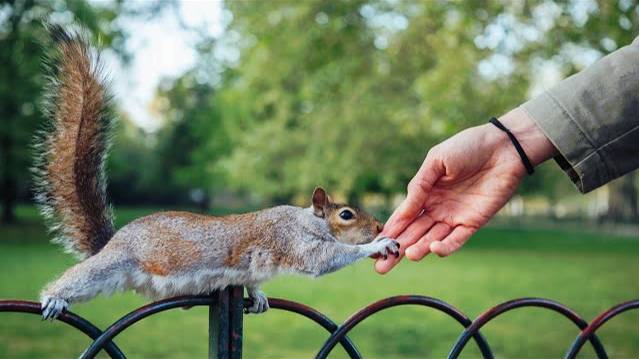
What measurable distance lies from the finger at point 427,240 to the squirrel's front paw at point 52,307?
1.48 ft

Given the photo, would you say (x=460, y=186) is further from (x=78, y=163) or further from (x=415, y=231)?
(x=78, y=163)

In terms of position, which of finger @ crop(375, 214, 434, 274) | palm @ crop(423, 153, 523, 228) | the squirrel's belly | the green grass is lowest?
the squirrel's belly

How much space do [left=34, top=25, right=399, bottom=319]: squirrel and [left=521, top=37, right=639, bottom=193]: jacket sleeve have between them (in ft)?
0.86

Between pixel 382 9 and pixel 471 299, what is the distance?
4.83 meters

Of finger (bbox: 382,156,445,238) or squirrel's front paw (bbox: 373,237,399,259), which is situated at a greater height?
finger (bbox: 382,156,445,238)

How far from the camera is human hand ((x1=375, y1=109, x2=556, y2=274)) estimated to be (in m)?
1.00

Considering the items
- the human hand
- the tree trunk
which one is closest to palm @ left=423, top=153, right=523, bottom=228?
the human hand

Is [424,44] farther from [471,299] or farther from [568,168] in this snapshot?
[568,168]

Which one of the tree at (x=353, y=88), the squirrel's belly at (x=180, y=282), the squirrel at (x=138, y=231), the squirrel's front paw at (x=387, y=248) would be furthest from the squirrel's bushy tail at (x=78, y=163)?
the tree at (x=353, y=88)

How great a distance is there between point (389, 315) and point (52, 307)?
4641 mm

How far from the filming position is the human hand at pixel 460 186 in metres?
1.00

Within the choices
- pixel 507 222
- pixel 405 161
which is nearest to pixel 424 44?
pixel 405 161

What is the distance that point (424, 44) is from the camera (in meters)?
9.48

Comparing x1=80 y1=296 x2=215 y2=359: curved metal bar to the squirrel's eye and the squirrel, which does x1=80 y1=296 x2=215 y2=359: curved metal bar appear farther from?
the squirrel's eye
